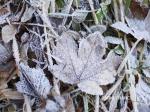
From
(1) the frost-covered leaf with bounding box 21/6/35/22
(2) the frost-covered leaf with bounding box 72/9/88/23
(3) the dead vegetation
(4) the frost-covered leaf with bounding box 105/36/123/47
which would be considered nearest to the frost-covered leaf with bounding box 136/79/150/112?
(3) the dead vegetation

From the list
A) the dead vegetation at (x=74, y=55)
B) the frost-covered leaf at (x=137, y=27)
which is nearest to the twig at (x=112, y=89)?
the dead vegetation at (x=74, y=55)

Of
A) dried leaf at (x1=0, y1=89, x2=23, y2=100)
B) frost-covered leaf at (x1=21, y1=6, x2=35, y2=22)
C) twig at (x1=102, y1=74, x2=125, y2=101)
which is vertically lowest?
twig at (x1=102, y1=74, x2=125, y2=101)

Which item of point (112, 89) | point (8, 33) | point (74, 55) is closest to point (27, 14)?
point (8, 33)

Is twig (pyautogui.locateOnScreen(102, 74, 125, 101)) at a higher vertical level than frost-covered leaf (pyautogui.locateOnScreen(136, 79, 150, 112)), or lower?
higher

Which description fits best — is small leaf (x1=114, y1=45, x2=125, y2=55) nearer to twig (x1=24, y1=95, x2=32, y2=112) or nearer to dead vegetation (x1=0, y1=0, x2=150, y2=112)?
dead vegetation (x1=0, y1=0, x2=150, y2=112)

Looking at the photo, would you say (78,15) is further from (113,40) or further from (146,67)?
(146,67)
